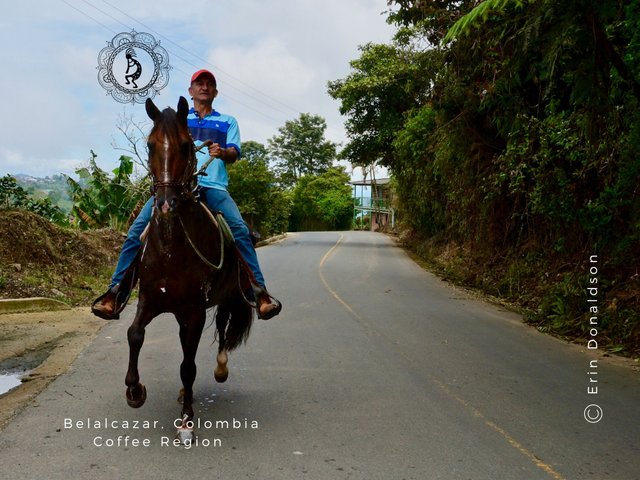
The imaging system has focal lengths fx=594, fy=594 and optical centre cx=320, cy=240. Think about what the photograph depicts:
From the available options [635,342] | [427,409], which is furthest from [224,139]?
[635,342]

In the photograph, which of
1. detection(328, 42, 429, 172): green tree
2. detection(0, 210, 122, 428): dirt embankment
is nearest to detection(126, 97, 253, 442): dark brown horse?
detection(0, 210, 122, 428): dirt embankment

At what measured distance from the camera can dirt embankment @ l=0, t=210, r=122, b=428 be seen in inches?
266

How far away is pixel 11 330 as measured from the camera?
8.69 meters

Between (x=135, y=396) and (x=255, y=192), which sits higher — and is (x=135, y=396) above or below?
below

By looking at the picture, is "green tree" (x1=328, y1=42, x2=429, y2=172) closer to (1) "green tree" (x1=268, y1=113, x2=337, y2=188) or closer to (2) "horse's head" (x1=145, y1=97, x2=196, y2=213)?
(2) "horse's head" (x1=145, y1=97, x2=196, y2=213)

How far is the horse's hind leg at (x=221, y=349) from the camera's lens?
5.83 m

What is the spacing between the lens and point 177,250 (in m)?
4.57

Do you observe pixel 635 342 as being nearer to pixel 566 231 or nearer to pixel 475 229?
pixel 566 231

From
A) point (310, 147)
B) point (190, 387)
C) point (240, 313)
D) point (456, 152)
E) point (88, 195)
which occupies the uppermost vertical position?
point (310, 147)

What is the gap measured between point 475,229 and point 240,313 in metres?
11.4

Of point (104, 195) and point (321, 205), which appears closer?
point (104, 195)

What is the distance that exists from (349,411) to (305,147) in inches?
3030

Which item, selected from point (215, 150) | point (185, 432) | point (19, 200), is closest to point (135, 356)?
point (185, 432)

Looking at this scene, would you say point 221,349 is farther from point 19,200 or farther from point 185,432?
point 19,200
